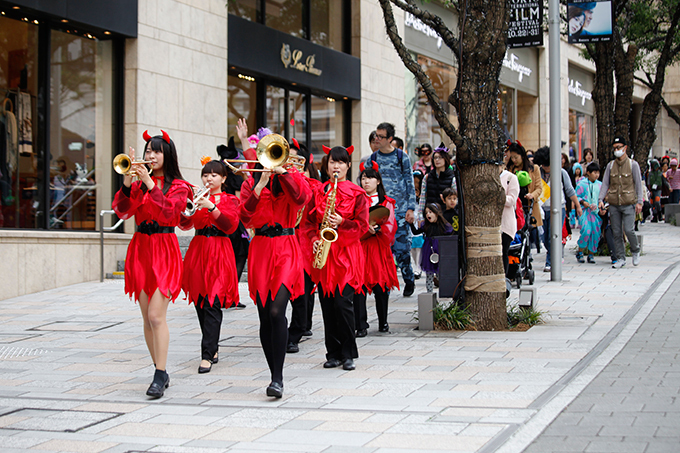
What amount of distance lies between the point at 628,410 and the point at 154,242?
349 centimetres

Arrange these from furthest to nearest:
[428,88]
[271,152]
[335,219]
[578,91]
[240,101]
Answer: [578,91], [240,101], [428,88], [335,219], [271,152]

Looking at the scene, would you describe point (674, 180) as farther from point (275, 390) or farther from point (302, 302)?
point (275, 390)

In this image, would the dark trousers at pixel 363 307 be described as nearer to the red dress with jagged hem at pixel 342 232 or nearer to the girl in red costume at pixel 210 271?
the red dress with jagged hem at pixel 342 232

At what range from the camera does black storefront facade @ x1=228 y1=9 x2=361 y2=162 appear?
17.0 meters

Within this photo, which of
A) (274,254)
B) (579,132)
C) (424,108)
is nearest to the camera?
(274,254)

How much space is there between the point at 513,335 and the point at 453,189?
313 centimetres

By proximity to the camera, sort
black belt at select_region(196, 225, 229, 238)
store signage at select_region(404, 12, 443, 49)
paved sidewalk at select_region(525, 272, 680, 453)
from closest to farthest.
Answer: paved sidewalk at select_region(525, 272, 680, 453)
black belt at select_region(196, 225, 229, 238)
store signage at select_region(404, 12, 443, 49)

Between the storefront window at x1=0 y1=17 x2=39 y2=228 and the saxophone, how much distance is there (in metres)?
7.28

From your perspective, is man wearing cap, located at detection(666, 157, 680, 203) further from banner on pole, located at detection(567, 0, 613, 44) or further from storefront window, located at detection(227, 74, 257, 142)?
storefront window, located at detection(227, 74, 257, 142)

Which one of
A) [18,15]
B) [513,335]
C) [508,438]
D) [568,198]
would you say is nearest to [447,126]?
[513,335]

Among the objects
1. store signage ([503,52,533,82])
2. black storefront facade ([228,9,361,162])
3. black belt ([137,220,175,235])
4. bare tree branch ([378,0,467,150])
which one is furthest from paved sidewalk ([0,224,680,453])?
store signage ([503,52,533,82])

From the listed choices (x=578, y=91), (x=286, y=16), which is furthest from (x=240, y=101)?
(x=578, y=91)

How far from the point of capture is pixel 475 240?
8617mm

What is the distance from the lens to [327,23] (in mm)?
20391
